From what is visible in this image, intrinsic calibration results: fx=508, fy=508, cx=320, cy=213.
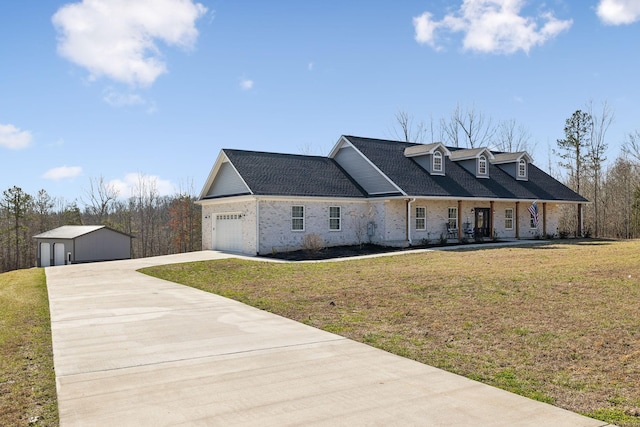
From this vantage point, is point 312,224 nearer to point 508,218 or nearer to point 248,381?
point 508,218

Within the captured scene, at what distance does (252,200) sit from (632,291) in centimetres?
1606

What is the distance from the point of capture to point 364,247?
81.5 ft

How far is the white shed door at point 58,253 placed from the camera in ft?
104

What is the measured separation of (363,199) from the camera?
2600cm

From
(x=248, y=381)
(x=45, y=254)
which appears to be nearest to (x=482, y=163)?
(x=248, y=381)

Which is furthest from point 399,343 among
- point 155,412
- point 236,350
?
point 155,412

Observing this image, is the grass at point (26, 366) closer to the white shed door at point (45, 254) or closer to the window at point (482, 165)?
the white shed door at point (45, 254)

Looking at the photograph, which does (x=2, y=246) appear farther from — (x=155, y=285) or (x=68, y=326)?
(x=68, y=326)

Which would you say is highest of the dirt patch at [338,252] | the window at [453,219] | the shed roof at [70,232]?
the window at [453,219]

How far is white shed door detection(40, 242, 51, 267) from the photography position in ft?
107

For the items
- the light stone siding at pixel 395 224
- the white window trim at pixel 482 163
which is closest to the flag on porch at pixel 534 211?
the white window trim at pixel 482 163

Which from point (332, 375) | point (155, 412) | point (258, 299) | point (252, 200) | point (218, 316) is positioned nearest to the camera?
point (155, 412)

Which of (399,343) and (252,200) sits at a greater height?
(252,200)

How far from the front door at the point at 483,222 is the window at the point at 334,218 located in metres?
8.78
